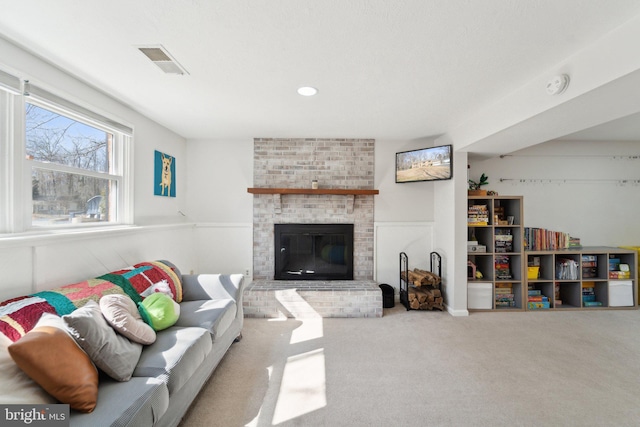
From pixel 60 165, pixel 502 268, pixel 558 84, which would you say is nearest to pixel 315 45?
pixel 558 84

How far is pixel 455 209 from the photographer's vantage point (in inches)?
128

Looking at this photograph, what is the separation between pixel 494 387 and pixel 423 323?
1114 mm

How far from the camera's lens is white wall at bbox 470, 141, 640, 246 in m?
3.83

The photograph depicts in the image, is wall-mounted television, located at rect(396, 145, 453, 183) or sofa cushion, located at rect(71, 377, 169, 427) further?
wall-mounted television, located at rect(396, 145, 453, 183)

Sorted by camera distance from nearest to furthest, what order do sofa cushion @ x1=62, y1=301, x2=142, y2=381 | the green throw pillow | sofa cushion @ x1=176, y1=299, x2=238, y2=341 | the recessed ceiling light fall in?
1. sofa cushion @ x1=62, y1=301, x2=142, y2=381
2. the green throw pillow
3. sofa cushion @ x1=176, y1=299, x2=238, y2=341
4. the recessed ceiling light

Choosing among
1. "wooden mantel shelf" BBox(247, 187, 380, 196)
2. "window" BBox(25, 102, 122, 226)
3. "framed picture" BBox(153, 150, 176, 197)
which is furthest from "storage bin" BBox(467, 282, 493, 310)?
"window" BBox(25, 102, 122, 226)

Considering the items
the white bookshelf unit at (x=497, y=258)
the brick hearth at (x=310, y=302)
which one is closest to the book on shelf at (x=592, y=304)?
the white bookshelf unit at (x=497, y=258)

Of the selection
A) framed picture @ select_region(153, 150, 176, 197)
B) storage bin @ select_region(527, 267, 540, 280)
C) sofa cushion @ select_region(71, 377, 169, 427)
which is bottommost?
sofa cushion @ select_region(71, 377, 169, 427)

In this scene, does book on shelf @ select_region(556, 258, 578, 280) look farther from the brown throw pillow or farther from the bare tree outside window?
the bare tree outside window

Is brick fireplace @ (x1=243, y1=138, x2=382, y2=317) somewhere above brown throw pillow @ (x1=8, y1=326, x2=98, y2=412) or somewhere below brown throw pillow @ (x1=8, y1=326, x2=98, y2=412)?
above

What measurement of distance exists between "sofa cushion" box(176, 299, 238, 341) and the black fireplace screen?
4.57 feet

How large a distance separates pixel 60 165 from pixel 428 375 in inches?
133

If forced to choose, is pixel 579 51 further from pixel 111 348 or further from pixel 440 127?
pixel 111 348

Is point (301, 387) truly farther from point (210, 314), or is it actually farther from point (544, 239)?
point (544, 239)
